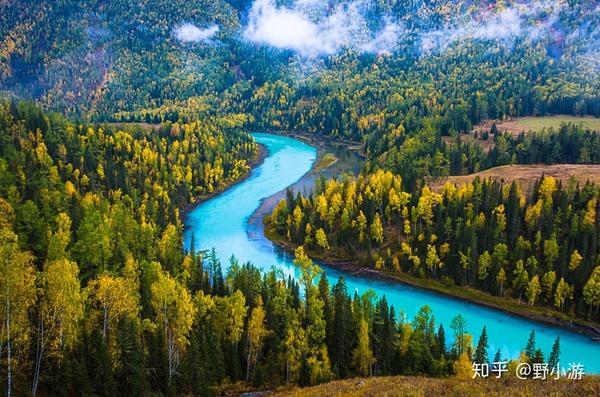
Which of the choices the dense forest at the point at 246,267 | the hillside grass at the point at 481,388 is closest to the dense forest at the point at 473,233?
the dense forest at the point at 246,267

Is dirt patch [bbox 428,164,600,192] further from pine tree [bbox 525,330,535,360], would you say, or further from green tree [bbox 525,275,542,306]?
pine tree [bbox 525,330,535,360]

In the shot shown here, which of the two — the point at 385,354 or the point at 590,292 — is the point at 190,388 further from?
the point at 590,292

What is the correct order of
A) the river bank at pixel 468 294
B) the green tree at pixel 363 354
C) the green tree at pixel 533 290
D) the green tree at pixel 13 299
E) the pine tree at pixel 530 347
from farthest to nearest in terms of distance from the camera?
the green tree at pixel 533 290 < the river bank at pixel 468 294 < the green tree at pixel 363 354 < the pine tree at pixel 530 347 < the green tree at pixel 13 299

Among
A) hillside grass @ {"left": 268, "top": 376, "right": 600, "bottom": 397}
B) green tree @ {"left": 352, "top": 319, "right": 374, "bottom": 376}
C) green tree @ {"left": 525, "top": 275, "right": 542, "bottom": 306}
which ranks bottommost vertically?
green tree @ {"left": 352, "top": 319, "right": 374, "bottom": 376}

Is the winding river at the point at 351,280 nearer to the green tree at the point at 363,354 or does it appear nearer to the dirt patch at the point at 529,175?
the green tree at the point at 363,354

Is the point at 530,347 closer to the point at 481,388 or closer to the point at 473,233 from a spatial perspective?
the point at 481,388

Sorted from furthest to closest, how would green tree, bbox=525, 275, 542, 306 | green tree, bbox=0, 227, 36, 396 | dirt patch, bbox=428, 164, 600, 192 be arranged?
dirt patch, bbox=428, 164, 600, 192
green tree, bbox=525, 275, 542, 306
green tree, bbox=0, 227, 36, 396

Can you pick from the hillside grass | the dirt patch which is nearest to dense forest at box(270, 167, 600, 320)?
the dirt patch

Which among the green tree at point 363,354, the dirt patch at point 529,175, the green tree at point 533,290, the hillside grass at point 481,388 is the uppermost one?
the dirt patch at point 529,175
